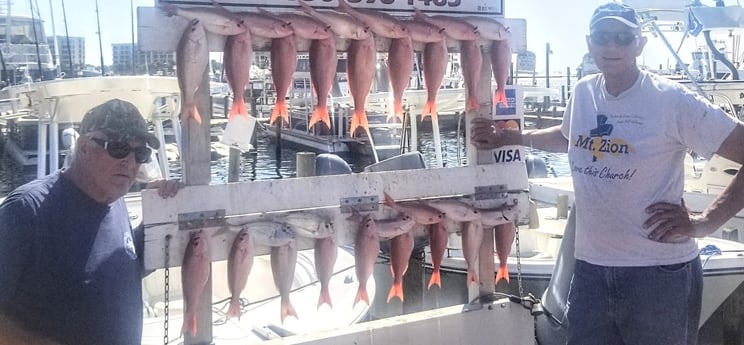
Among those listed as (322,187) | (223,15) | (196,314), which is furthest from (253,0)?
(196,314)

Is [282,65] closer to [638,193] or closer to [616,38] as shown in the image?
[616,38]

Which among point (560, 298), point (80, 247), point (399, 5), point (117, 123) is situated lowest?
point (560, 298)

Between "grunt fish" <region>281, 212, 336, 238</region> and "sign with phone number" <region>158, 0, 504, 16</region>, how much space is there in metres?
0.86

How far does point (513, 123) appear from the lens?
3.38 metres

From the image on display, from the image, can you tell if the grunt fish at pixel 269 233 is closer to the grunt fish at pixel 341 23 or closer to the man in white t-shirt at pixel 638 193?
the grunt fish at pixel 341 23

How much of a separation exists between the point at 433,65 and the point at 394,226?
742 mm

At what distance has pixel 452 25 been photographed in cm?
295

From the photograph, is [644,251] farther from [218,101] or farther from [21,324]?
[218,101]

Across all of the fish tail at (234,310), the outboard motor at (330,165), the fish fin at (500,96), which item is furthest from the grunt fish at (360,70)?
the outboard motor at (330,165)

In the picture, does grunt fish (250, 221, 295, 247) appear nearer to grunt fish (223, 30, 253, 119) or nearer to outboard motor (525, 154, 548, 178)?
grunt fish (223, 30, 253, 119)

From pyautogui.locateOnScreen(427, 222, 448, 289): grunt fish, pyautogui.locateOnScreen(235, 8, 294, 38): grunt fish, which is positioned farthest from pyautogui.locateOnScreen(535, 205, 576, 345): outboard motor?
pyautogui.locateOnScreen(235, 8, 294, 38): grunt fish

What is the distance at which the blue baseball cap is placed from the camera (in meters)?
2.68

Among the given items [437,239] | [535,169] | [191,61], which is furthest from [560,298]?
[535,169]

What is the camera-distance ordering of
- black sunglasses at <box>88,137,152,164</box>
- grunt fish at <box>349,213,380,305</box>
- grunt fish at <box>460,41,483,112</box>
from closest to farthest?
black sunglasses at <box>88,137,152,164</box> → grunt fish at <box>349,213,380,305</box> → grunt fish at <box>460,41,483,112</box>
